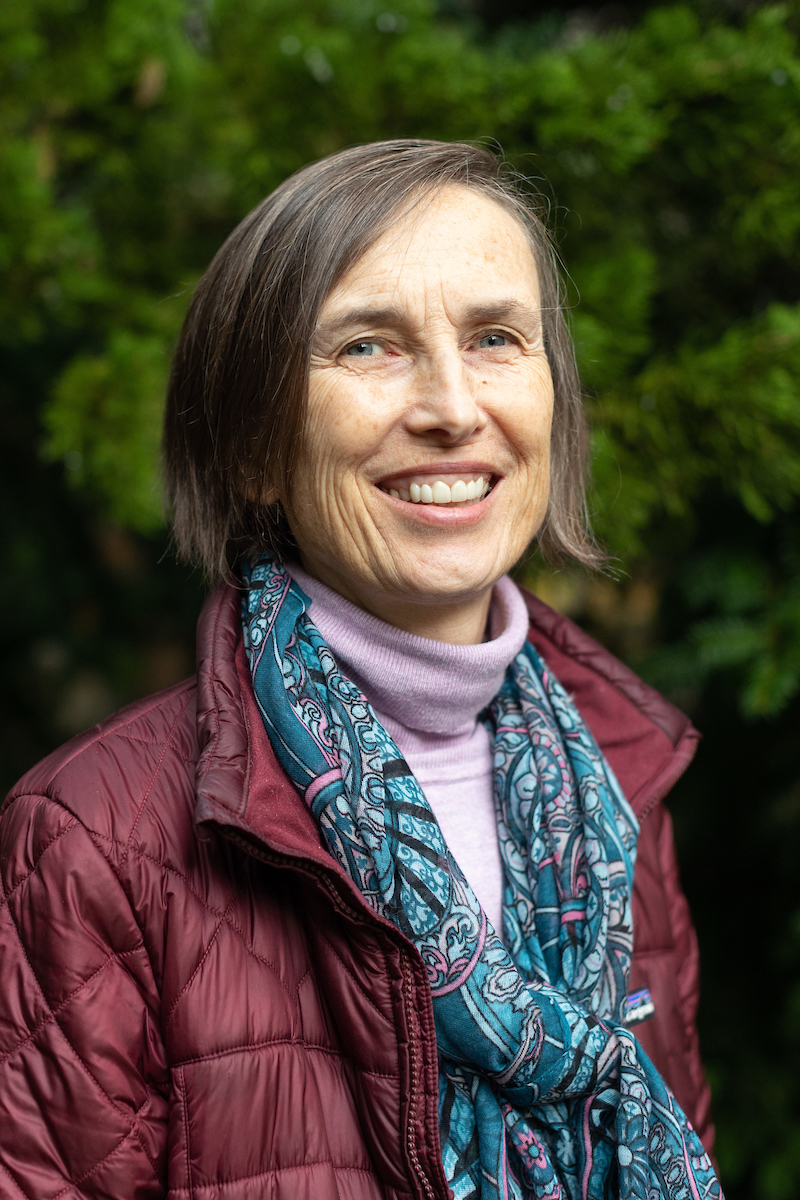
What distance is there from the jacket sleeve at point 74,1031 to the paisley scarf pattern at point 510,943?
0.27 m

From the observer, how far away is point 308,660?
1.24m

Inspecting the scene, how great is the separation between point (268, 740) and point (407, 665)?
0.75 feet

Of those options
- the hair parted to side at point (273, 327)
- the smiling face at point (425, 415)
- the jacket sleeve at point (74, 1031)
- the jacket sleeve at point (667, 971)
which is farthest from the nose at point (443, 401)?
the jacket sleeve at point (667, 971)

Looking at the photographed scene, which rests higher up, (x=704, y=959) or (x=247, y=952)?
(x=247, y=952)

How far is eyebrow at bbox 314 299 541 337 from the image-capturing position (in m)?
1.18

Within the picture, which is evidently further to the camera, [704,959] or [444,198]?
[704,959]

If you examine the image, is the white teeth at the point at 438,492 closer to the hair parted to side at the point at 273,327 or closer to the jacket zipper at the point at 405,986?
the hair parted to side at the point at 273,327

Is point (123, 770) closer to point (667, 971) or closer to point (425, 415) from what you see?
point (425, 415)

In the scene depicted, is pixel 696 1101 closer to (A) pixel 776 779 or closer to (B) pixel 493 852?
(B) pixel 493 852

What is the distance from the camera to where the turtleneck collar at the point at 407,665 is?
4.21ft

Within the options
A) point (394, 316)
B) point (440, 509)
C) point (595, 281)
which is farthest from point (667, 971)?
point (595, 281)

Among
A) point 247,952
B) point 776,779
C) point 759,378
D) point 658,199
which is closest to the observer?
point 247,952

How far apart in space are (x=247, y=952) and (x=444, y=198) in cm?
101

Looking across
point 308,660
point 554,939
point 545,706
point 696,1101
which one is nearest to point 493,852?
point 554,939
